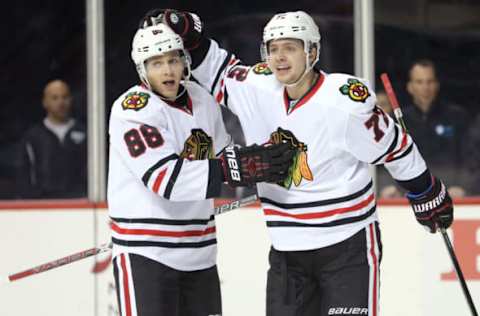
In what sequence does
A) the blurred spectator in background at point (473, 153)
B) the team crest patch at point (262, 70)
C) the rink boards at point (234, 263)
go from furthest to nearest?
1. the blurred spectator in background at point (473, 153)
2. the rink boards at point (234, 263)
3. the team crest patch at point (262, 70)

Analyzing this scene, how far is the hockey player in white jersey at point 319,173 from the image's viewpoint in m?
3.51

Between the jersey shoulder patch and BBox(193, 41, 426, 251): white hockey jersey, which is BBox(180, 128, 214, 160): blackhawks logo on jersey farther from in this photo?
the jersey shoulder patch

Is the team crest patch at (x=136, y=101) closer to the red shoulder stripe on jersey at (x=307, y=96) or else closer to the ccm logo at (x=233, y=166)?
the ccm logo at (x=233, y=166)

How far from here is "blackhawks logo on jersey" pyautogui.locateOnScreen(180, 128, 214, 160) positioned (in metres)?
3.58

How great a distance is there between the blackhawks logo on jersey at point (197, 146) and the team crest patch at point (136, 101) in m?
0.17

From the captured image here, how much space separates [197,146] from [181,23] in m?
0.39

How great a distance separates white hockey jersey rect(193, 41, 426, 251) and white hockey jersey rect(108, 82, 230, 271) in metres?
0.18

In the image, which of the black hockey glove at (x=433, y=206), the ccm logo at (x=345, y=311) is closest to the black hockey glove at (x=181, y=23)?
the black hockey glove at (x=433, y=206)

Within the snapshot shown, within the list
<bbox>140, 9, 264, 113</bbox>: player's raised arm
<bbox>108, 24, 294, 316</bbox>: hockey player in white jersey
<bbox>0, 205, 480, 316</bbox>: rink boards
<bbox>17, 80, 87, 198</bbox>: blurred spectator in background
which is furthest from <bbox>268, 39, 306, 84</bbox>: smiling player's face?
<bbox>17, 80, 87, 198</bbox>: blurred spectator in background

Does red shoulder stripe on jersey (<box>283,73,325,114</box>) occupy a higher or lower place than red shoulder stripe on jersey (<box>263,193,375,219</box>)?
higher

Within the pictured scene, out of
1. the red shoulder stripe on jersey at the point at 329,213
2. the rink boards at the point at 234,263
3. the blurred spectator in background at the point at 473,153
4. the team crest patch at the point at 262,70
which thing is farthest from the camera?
the blurred spectator in background at the point at 473,153

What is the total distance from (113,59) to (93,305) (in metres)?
1.01

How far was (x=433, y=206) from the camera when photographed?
3719 mm

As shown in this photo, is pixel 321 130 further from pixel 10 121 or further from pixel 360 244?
pixel 10 121
